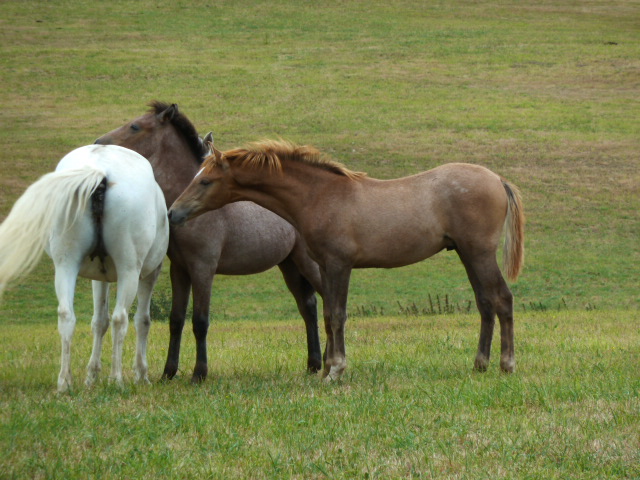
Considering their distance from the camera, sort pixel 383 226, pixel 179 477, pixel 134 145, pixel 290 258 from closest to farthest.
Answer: pixel 179 477 → pixel 383 226 → pixel 134 145 → pixel 290 258

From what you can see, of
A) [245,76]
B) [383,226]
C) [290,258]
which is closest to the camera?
[383,226]

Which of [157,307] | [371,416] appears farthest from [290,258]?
[157,307]

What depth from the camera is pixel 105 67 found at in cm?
4994

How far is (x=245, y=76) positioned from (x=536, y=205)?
22742 mm

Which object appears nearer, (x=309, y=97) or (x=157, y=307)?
(x=157, y=307)

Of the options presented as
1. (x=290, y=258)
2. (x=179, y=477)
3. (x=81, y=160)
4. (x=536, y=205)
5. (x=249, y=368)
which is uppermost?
(x=81, y=160)

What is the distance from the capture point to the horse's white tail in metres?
6.93

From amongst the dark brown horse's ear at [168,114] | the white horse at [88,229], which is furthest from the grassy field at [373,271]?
the dark brown horse's ear at [168,114]

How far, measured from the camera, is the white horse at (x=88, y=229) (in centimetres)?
702

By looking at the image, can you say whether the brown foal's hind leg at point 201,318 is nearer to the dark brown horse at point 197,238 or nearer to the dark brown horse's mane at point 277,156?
the dark brown horse at point 197,238

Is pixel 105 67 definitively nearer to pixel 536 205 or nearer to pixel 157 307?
pixel 536 205

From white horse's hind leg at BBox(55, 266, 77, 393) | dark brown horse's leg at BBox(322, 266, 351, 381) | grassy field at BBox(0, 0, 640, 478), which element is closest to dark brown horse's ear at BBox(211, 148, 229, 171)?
dark brown horse's leg at BBox(322, 266, 351, 381)

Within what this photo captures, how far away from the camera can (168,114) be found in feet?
30.7

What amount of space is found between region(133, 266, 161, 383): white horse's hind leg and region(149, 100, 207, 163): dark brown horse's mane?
1.50 meters
